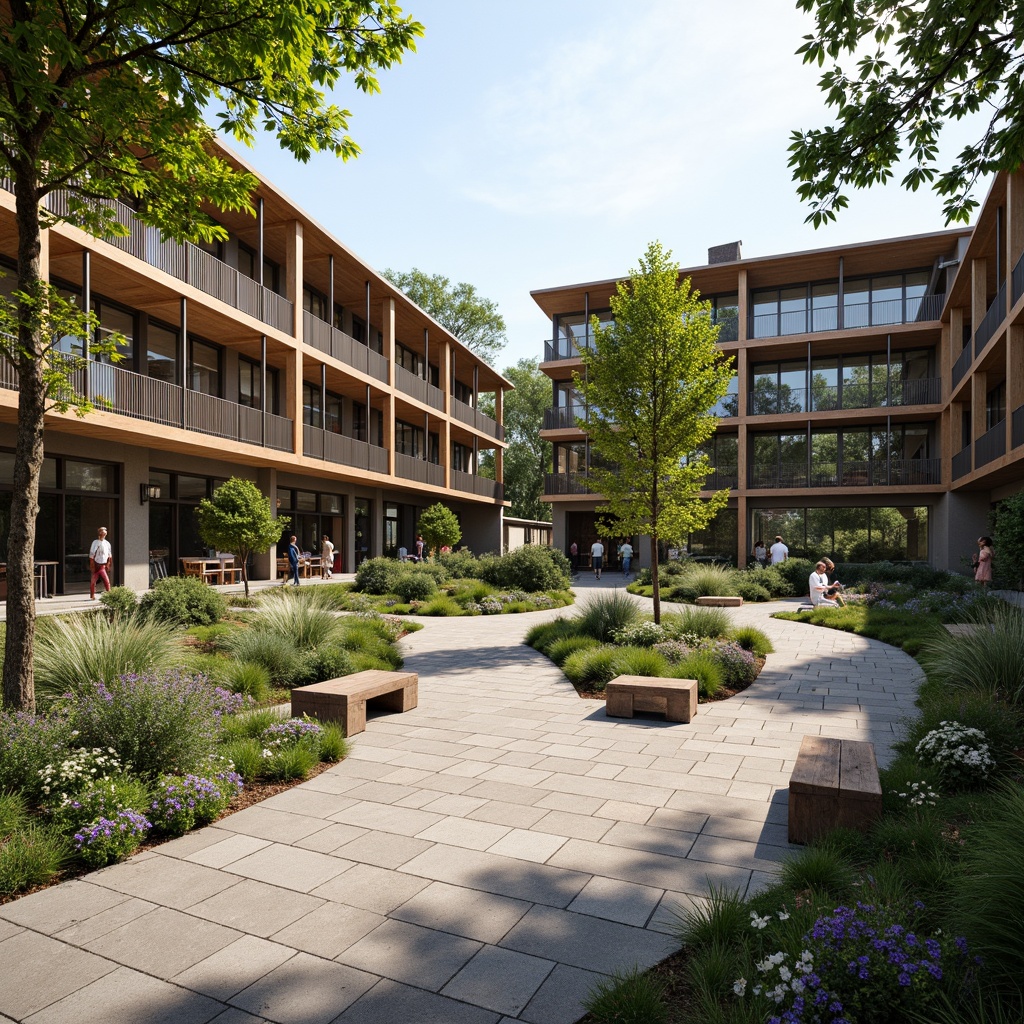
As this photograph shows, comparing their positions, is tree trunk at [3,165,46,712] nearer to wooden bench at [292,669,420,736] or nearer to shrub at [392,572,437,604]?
wooden bench at [292,669,420,736]

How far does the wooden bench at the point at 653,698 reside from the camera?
700 centimetres

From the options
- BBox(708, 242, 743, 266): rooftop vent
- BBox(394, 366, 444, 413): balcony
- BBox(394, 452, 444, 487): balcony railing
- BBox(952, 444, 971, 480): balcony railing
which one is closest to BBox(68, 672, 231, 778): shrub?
BBox(394, 452, 444, 487): balcony railing

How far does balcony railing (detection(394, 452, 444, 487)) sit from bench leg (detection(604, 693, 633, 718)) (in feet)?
71.5

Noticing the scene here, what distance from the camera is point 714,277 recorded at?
3083 cm

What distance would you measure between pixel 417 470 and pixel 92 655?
78.4 feet

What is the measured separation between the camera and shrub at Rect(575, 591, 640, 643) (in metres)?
11.1

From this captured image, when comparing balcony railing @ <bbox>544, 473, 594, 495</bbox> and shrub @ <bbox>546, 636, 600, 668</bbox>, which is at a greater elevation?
balcony railing @ <bbox>544, 473, 594, 495</bbox>

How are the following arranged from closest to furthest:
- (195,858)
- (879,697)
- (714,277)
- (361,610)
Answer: (195,858)
(879,697)
(361,610)
(714,277)

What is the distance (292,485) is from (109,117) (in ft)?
64.3

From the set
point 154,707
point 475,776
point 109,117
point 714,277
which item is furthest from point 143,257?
point 714,277

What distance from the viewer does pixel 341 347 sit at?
24.5 meters

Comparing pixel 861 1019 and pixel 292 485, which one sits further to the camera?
pixel 292 485

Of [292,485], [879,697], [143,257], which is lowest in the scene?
[879,697]

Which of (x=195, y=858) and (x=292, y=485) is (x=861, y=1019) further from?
(x=292, y=485)
